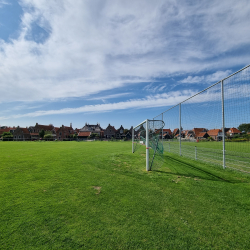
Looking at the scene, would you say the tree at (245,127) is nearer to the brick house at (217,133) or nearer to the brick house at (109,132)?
the brick house at (217,133)

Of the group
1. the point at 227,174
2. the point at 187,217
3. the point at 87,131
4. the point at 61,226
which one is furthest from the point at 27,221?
the point at 87,131

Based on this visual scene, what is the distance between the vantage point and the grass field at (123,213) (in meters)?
2.82

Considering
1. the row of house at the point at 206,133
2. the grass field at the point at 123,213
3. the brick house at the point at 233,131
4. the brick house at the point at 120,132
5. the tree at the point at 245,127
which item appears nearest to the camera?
the grass field at the point at 123,213

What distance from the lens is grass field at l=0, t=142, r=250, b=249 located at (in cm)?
282

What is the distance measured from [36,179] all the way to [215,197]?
662 cm

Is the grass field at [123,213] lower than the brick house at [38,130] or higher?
lower

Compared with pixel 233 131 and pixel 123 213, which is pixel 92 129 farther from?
pixel 123 213

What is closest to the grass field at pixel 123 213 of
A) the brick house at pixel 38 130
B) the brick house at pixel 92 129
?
the brick house at pixel 92 129

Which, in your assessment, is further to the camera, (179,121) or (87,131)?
(87,131)

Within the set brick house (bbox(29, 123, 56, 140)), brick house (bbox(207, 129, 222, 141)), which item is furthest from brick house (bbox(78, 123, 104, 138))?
brick house (bbox(207, 129, 222, 141))

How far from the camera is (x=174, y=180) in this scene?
6.38m

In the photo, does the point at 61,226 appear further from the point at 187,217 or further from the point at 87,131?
the point at 87,131

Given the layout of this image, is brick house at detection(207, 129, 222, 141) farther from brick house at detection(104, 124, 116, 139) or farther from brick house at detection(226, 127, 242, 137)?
brick house at detection(104, 124, 116, 139)

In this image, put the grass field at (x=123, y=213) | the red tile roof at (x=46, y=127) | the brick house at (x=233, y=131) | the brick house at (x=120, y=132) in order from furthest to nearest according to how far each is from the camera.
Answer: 1. the red tile roof at (x=46, y=127)
2. the brick house at (x=120, y=132)
3. the brick house at (x=233, y=131)
4. the grass field at (x=123, y=213)
